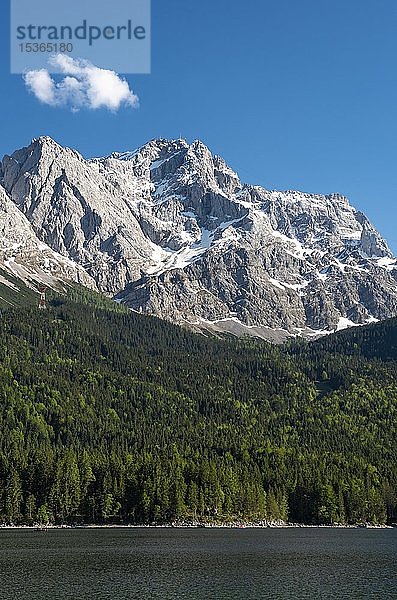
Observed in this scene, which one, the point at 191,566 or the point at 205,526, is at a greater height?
the point at 191,566

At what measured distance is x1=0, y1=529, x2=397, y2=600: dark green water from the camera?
77.7 m

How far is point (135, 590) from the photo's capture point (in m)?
78.4

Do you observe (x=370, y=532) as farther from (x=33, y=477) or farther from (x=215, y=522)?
(x=33, y=477)

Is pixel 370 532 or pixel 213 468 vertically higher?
pixel 213 468

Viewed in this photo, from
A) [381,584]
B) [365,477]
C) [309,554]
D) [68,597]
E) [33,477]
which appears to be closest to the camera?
[68,597]

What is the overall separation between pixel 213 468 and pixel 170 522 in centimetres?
1762

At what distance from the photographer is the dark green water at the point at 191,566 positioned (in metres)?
77.7

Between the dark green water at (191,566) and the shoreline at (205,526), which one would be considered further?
the shoreline at (205,526)

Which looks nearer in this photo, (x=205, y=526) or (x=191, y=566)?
(x=191, y=566)

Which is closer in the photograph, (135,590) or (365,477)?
(135,590)

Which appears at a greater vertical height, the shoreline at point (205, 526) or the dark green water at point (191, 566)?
the dark green water at point (191, 566)

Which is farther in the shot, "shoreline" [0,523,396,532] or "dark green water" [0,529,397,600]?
"shoreline" [0,523,396,532]

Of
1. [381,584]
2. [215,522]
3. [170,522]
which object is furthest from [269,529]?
[381,584]

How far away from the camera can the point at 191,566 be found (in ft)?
318
